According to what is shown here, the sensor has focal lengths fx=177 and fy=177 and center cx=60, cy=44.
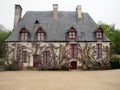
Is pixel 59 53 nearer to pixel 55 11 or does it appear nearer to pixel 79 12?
pixel 55 11

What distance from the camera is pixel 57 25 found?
103ft

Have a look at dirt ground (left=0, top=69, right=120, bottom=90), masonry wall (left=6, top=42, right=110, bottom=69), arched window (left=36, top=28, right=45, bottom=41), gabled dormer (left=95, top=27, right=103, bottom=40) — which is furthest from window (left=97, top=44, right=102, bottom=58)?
dirt ground (left=0, top=69, right=120, bottom=90)

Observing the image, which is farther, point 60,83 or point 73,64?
point 73,64

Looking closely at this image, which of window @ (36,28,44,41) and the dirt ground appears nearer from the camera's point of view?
the dirt ground

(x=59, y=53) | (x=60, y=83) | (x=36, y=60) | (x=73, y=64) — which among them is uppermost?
(x=59, y=53)

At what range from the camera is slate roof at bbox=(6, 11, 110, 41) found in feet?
96.4

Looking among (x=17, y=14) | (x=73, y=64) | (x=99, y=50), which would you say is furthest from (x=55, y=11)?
(x=99, y=50)

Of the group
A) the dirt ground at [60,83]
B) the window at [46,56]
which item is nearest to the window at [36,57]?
the window at [46,56]

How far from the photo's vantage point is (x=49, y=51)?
28.8 m

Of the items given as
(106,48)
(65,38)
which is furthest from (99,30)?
(65,38)

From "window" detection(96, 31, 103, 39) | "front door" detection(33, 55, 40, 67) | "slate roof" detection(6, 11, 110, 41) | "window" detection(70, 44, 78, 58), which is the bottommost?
"front door" detection(33, 55, 40, 67)

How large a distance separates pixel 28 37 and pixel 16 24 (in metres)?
4.10

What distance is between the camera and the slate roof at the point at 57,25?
29.4 m

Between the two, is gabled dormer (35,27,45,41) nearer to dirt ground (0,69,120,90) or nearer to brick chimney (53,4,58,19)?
brick chimney (53,4,58,19)
